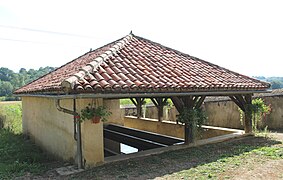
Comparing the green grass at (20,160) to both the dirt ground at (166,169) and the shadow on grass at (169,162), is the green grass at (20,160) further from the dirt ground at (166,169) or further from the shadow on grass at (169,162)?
the shadow on grass at (169,162)

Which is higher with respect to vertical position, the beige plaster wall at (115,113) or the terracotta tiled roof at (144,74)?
the terracotta tiled roof at (144,74)

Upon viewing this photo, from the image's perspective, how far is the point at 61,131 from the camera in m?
7.21

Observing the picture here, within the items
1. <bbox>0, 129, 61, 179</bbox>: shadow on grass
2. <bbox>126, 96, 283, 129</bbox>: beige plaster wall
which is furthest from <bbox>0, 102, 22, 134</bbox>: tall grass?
<bbox>126, 96, 283, 129</bbox>: beige plaster wall

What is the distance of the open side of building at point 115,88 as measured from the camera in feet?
18.7

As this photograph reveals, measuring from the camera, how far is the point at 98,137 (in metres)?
6.00

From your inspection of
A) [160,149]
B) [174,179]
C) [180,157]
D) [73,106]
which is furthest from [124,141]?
[174,179]

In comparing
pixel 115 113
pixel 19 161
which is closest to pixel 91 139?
pixel 19 161

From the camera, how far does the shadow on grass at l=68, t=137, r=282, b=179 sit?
212 inches

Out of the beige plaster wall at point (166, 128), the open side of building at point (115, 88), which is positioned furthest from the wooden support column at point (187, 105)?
the beige plaster wall at point (166, 128)

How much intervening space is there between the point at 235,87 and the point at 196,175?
409 cm

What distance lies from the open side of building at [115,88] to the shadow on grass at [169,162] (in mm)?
511

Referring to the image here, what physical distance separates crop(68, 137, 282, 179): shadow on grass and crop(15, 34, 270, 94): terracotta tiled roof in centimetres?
186

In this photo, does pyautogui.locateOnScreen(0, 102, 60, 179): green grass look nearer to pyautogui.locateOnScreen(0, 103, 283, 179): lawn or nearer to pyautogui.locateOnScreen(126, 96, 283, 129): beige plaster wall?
pyautogui.locateOnScreen(0, 103, 283, 179): lawn

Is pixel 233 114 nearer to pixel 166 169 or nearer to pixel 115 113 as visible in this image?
pixel 115 113
